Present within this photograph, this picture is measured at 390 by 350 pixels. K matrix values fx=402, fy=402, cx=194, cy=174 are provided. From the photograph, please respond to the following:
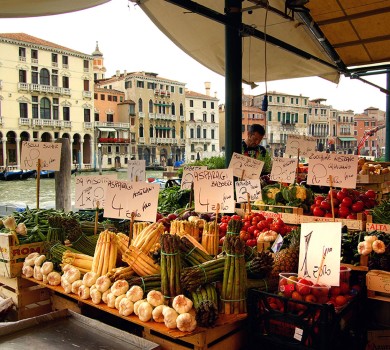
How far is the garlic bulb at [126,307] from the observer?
1856 millimetres

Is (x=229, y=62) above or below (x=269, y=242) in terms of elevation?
above

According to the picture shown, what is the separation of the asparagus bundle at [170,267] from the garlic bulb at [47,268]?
0.88 m

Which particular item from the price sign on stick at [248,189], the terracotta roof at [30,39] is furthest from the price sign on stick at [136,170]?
the terracotta roof at [30,39]

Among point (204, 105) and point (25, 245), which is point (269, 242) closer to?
point (25, 245)

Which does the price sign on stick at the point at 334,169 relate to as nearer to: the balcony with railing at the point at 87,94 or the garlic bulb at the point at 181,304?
the garlic bulb at the point at 181,304

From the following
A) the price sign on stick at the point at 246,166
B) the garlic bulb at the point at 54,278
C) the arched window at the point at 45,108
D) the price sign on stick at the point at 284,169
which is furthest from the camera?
the arched window at the point at 45,108

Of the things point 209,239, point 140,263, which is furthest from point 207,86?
point 140,263

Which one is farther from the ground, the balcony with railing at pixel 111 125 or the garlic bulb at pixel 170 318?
the balcony with railing at pixel 111 125

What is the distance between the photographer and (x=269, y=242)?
9.25ft

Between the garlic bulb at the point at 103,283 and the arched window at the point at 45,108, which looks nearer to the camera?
the garlic bulb at the point at 103,283

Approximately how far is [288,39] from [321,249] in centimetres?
510

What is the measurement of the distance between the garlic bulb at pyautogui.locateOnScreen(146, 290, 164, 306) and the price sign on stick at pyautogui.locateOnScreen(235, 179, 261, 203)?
1.82 meters

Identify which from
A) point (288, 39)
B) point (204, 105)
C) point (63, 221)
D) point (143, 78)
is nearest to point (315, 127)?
point (204, 105)

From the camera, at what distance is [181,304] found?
68.9 inches
